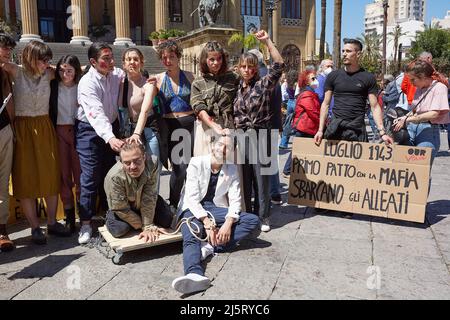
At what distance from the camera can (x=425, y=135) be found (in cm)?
486

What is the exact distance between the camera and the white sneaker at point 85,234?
166 inches

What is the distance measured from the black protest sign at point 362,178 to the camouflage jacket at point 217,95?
1.18 meters

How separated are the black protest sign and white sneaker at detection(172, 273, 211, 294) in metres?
2.31

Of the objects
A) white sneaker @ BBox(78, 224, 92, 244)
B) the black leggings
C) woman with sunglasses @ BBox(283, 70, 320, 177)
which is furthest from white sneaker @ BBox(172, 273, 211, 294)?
woman with sunglasses @ BBox(283, 70, 320, 177)

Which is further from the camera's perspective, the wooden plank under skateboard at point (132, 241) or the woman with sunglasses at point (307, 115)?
the woman with sunglasses at point (307, 115)

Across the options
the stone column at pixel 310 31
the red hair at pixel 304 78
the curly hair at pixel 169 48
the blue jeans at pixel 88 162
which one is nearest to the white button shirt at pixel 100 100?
the blue jeans at pixel 88 162

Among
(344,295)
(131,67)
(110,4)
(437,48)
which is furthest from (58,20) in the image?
(437,48)

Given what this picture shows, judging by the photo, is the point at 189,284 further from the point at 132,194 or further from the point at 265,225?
the point at 265,225

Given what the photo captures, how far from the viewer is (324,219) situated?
16.6 feet

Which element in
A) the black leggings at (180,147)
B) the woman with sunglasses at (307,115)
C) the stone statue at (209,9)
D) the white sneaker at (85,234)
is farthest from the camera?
the stone statue at (209,9)

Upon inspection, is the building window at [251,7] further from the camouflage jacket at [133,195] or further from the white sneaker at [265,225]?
the camouflage jacket at [133,195]

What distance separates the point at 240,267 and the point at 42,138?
2.21 meters

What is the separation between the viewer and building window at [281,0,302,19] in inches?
1709

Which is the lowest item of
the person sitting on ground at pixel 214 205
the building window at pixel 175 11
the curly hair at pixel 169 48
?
the person sitting on ground at pixel 214 205
